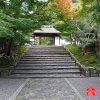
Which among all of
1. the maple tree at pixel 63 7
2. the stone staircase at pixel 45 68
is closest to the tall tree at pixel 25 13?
the maple tree at pixel 63 7

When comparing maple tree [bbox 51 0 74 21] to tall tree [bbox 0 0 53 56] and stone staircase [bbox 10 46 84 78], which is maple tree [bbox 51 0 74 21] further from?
stone staircase [bbox 10 46 84 78]

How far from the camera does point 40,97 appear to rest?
4.61m

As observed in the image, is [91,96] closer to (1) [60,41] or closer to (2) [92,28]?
(2) [92,28]

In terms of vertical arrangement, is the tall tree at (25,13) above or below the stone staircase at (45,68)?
above

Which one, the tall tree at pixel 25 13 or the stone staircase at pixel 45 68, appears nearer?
the tall tree at pixel 25 13

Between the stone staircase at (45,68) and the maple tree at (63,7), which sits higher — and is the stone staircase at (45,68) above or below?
below

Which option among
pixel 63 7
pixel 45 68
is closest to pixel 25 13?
pixel 63 7

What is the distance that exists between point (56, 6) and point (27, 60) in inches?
250

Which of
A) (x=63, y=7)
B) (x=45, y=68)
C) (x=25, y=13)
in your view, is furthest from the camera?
(x=45, y=68)

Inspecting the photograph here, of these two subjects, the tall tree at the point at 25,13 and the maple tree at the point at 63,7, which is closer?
the tall tree at the point at 25,13

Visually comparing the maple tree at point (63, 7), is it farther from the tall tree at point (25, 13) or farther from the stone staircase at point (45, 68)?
the stone staircase at point (45, 68)

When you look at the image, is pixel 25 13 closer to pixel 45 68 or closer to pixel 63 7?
pixel 63 7

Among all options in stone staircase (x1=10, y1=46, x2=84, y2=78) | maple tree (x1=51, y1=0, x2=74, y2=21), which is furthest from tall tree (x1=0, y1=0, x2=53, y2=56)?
stone staircase (x1=10, y1=46, x2=84, y2=78)

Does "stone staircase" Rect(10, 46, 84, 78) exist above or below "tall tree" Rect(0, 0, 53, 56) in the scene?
below
